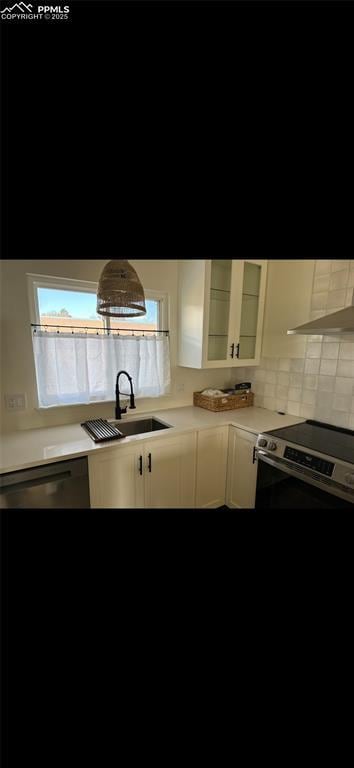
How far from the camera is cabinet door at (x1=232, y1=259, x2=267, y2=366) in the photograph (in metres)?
2.10

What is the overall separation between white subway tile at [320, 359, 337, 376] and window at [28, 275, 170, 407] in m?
1.18

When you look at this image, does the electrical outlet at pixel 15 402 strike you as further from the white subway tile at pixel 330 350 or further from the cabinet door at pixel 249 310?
the white subway tile at pixel 330 350

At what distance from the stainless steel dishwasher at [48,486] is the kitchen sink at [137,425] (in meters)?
0.57

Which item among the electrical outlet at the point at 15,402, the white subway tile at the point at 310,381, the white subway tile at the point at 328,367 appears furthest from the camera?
the white subway tile at the point at 310,381

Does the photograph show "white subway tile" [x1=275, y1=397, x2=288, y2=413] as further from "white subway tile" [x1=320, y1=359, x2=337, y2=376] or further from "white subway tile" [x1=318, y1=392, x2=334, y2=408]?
"white subway tile" [x1=320, y1=359, x2=337, y2=376]

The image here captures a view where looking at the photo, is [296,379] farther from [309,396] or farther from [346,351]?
[346,351]

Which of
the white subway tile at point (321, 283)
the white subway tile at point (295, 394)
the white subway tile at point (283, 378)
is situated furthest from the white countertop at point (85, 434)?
the white subway tile at point (321, 283)

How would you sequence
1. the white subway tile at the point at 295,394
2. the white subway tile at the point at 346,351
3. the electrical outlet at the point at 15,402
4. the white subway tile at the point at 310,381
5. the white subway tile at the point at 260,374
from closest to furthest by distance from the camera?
the electrical outlet at the point at 15,402 → the white subway tile at the point at 346,351 → the white subway tile at the point at 310,381 → the white subway tile at the point at 295,394 → the white subway tile at the point at 260,374

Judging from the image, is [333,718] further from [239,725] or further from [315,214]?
[315,214]

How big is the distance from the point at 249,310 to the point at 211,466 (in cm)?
124

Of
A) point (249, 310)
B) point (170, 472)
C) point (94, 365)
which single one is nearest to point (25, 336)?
point (94, 365)

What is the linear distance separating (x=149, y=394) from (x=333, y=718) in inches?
73.6

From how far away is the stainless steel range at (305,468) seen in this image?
4.26 feet

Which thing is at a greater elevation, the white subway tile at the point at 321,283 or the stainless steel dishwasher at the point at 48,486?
the white subway tile at the point at 321,283
